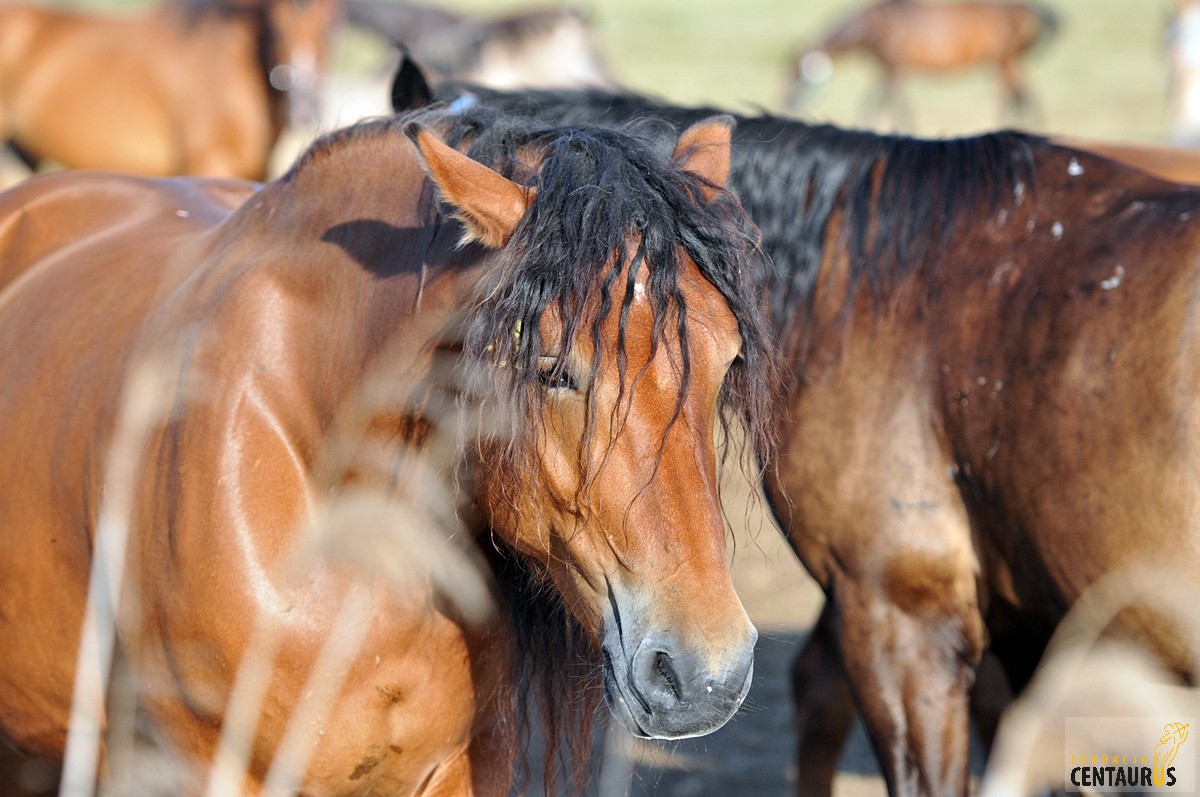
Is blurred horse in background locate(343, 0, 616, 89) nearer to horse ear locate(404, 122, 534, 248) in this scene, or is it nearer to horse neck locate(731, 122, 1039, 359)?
horse neck locate(731, 122, 1039, 359)

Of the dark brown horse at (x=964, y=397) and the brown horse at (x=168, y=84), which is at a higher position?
the brown horse at (x=168, y=84)

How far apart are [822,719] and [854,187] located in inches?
55.1

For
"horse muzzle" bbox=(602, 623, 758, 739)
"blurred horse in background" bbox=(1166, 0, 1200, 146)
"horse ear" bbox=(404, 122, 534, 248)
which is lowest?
"horse muzzle" bbox=(602, 623, 758, 739)

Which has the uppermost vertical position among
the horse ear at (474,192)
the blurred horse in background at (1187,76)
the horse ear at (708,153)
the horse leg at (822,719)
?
the blurred horse in background at (1187,76)

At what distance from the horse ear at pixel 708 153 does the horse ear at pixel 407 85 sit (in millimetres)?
1313

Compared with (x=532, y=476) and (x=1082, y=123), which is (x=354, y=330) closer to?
(x=532, y=476)

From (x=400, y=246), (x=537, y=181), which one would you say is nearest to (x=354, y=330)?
(x=400, y=246)

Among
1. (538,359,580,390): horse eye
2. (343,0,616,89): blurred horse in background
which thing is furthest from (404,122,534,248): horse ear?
(343,0,616,89): blurred horse in background

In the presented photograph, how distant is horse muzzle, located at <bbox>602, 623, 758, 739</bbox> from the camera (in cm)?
151

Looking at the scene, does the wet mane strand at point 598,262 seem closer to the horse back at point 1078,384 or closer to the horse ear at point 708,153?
the horse ear at point 708,153

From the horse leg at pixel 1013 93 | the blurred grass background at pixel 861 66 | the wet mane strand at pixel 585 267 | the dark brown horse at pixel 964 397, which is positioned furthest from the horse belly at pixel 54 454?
the horse leg at pixel 1013 93

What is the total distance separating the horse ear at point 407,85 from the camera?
317cm

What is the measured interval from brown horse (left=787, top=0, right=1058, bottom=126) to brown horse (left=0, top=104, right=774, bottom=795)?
19052 millimetres

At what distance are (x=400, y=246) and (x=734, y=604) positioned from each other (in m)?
0.75
